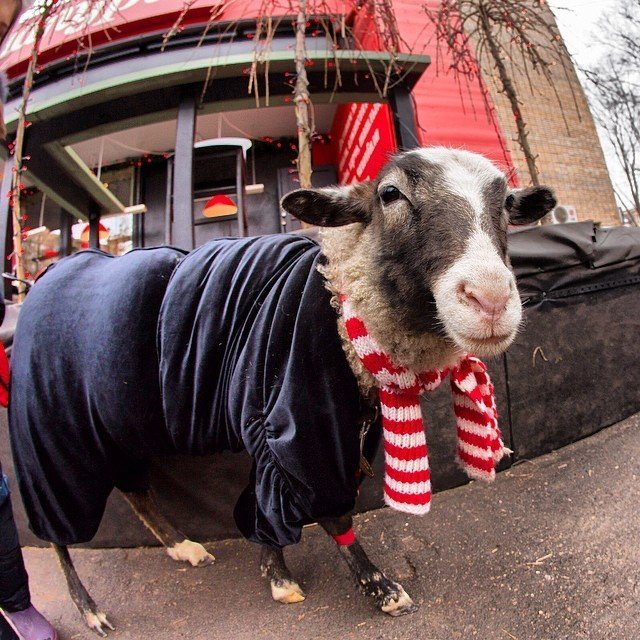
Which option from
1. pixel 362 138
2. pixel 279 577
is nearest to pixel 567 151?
pixel 362 138

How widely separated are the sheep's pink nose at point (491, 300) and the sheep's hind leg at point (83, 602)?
2337 millimetres

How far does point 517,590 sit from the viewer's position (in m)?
1.84

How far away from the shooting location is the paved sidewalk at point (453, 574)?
1.72 metres

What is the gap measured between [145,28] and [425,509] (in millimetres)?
7247

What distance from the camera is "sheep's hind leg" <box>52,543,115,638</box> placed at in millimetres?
2068

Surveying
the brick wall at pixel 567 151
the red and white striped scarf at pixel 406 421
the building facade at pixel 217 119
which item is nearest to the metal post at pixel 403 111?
the building facade at pixel 217 119

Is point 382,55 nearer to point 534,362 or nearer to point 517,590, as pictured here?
point 534,362

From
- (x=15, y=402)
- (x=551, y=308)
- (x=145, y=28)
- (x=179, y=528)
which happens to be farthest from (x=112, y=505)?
(x=145, y=28)

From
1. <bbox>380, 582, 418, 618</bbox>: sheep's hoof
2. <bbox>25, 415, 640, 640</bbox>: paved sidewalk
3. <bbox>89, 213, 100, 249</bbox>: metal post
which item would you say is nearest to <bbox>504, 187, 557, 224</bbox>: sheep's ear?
<bbox>25, 415, 640, 640</bbox>: paved sidewalk

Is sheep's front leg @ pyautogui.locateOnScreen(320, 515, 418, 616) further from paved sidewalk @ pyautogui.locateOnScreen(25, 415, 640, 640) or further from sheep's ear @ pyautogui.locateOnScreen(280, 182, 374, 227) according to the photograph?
sheep's ear @ pyautogui.locateOnScreen(280, 182, 374, 227)

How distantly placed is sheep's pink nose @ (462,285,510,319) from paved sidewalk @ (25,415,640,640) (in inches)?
51.5

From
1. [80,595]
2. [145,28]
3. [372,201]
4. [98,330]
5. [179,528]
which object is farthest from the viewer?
[145,28]

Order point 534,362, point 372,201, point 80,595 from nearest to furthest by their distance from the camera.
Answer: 1. point 372,201
2. point 80,595
3. point 534,362

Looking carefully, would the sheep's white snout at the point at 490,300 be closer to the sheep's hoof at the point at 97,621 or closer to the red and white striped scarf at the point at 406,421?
the red and white striped scarf at the point at 406,421
